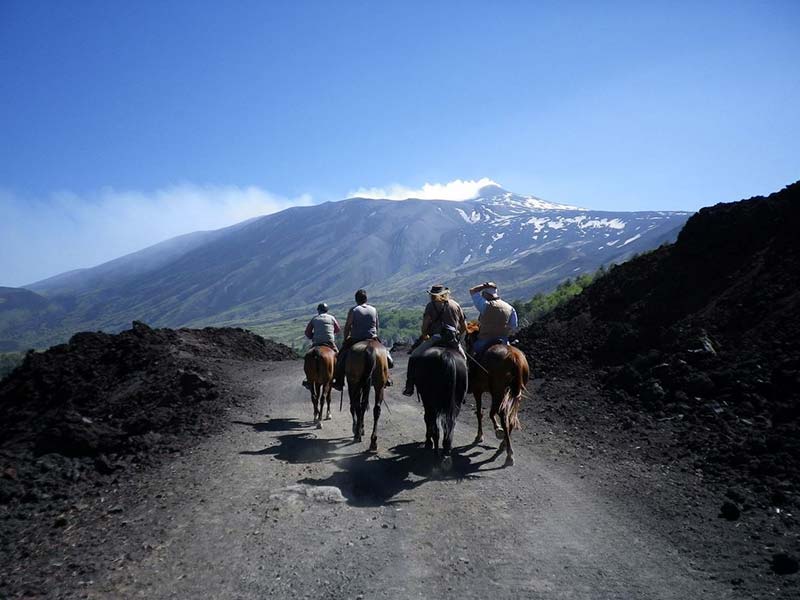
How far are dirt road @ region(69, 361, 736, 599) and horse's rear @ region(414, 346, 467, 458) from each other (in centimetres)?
77

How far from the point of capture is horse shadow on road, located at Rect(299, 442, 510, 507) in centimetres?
802

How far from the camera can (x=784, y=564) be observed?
18.4 ft

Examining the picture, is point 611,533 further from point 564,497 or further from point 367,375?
point 367,375

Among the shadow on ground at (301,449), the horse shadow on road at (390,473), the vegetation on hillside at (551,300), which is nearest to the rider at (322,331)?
the shadow on ground at (301,449)

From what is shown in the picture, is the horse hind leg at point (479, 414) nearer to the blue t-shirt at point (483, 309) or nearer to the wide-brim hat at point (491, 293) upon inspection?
the blue t-shirt at point (483, 309)

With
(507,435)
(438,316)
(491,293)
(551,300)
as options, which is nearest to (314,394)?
(438,316)

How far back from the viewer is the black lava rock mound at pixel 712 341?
9.21 metres

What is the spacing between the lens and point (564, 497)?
807 centimetres

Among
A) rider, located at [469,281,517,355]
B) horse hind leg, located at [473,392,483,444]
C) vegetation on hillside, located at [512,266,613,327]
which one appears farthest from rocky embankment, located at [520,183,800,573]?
vegetation on hillside, located at [512,266,613,327]

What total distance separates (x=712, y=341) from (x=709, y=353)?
690 mm

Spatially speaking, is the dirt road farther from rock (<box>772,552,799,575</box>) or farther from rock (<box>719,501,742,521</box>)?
rock (<box>719,501,742,521</box>)

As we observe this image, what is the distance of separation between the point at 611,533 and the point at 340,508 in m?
3.65

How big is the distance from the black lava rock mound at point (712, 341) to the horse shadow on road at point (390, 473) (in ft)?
12.9

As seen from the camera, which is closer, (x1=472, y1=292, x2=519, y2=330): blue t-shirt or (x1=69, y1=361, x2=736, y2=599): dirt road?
(x1=69, y1=361, x2=736, y2=599): dirt road
